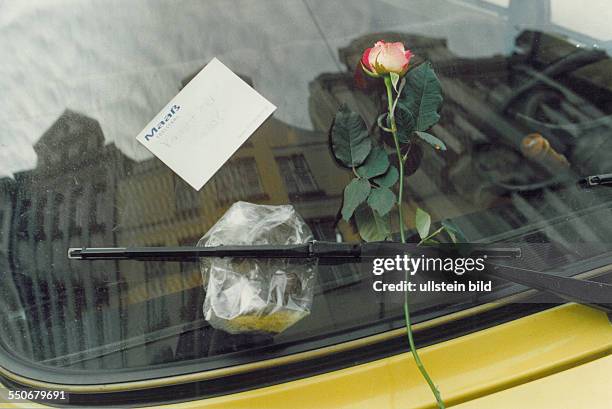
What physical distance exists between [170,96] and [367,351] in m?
0.63

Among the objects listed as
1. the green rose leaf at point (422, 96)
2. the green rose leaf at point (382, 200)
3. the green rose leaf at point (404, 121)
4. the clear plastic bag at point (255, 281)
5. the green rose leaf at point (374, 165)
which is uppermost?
the green rose leaf at point (422, 96)

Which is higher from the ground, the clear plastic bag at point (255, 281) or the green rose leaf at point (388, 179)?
the green rose leaf at point (388, 179)

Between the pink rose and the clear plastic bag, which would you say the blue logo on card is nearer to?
the clear plastic bag

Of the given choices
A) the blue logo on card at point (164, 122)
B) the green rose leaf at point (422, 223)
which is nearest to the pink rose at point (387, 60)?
the green rose leaf at point (422, 223)

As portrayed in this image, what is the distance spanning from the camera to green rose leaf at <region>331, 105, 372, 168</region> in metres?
1.24

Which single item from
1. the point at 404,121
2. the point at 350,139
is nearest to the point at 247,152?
the point at 350,139

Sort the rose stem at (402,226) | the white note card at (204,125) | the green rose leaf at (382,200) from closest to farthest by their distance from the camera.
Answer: the rose stem at (402,226)
the green rose leaf at (382,200)
the white note card at (204,125)

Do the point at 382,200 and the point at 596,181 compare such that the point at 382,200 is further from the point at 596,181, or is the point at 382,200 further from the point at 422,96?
the point at 596,181

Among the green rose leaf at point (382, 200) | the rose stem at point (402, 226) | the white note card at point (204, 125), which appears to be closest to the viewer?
the rose stem at point (402, 226)

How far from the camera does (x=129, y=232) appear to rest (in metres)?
1.24

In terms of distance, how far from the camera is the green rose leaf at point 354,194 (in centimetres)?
120

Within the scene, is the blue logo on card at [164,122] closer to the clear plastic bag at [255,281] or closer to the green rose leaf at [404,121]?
the clear plastic bag at [255,281]

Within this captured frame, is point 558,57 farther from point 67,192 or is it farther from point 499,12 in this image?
point 67,192

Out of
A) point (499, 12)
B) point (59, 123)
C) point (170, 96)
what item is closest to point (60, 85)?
point (59, 123)
